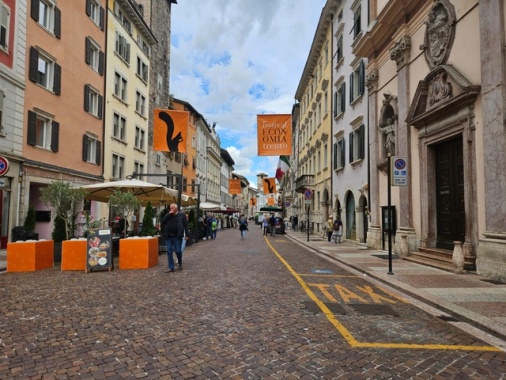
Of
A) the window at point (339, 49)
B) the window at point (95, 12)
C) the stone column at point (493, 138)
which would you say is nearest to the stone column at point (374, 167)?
the stone column at point (493, 138)

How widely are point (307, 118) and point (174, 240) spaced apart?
32.4m

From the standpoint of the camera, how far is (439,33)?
12305mm

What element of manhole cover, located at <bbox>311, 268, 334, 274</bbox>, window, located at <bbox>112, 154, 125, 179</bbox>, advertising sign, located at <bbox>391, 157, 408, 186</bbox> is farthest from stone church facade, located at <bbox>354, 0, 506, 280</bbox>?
window, located at <bbox>112, 154, 125, 179</bbox>

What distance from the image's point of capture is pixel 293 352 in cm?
433

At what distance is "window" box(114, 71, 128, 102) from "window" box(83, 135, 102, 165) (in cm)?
484

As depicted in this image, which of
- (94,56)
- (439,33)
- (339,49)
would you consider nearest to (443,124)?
(439,33)

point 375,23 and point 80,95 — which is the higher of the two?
point 375,23

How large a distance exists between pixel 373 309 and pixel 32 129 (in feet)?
56.0

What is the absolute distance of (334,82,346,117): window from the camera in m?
24.7

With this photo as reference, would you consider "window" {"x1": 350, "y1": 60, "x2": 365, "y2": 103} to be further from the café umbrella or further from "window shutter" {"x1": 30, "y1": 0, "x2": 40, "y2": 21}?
"window shutter" {"x1": 30, "y1": 0, "x2": 40, "y2": 21}

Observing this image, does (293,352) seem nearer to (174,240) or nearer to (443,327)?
(443,327)

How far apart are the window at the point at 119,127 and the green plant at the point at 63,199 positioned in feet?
52.1

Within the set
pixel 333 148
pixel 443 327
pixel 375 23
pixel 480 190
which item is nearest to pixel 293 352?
pixel 443 327

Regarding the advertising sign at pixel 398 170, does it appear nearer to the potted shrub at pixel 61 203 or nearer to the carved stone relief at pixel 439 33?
the carved stone relief at pixel 439 33
